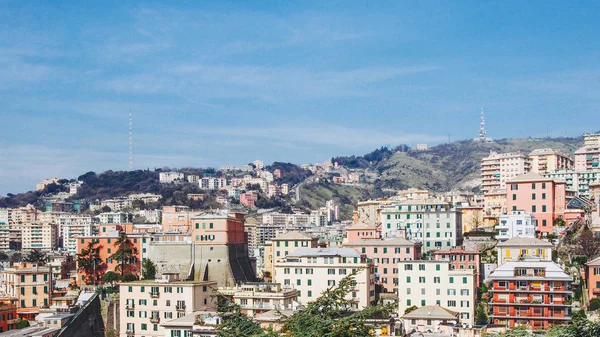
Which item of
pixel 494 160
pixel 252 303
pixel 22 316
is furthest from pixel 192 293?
pixel 494 160

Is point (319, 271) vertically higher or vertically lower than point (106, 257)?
higher

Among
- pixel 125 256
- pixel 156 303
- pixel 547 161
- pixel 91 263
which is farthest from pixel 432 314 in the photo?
pixel 547 161

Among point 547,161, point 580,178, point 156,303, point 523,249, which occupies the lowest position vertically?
point 156,303

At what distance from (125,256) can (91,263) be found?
13.7 feet

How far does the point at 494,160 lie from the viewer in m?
130

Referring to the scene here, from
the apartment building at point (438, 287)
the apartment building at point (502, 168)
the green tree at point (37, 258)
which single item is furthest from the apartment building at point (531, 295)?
the apartment building at point (502, 168)

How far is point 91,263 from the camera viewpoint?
81312 mm

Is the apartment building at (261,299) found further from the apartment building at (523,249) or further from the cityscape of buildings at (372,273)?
the apartment building at (523,249)

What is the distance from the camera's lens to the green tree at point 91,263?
80688mm

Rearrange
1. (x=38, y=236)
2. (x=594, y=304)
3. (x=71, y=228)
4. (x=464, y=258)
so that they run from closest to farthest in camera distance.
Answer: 1. (x=594, y=304)
2. (x=464, y=258)
3. (x=71, y=228)
4. (x=38, y=236)

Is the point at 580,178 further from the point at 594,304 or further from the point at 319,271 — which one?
the point at 319,271

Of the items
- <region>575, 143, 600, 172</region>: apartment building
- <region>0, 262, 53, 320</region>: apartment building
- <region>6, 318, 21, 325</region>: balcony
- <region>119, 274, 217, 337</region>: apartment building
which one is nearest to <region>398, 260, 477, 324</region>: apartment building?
<region>119, 274, 217, 337</region>: apartment building

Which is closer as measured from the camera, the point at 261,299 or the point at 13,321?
the point at 261,299

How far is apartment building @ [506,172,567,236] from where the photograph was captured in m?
72.8
